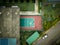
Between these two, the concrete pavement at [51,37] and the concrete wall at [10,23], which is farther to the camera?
the concrete wall at [10,23]

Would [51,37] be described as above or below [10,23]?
below

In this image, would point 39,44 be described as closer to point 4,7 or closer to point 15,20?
point 15,20

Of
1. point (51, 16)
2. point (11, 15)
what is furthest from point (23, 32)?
point (51, 16)

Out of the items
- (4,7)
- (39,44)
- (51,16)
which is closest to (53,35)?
(39,44)

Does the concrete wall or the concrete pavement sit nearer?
the concrete pavement

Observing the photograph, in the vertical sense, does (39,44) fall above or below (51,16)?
below

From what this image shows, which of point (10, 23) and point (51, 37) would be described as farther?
point (10, 23)

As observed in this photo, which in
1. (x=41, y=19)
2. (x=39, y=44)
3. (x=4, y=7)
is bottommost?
(x=39, y=44)

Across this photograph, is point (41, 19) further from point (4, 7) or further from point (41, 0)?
point (4, 7)

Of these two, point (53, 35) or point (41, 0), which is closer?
point (53, 35)
